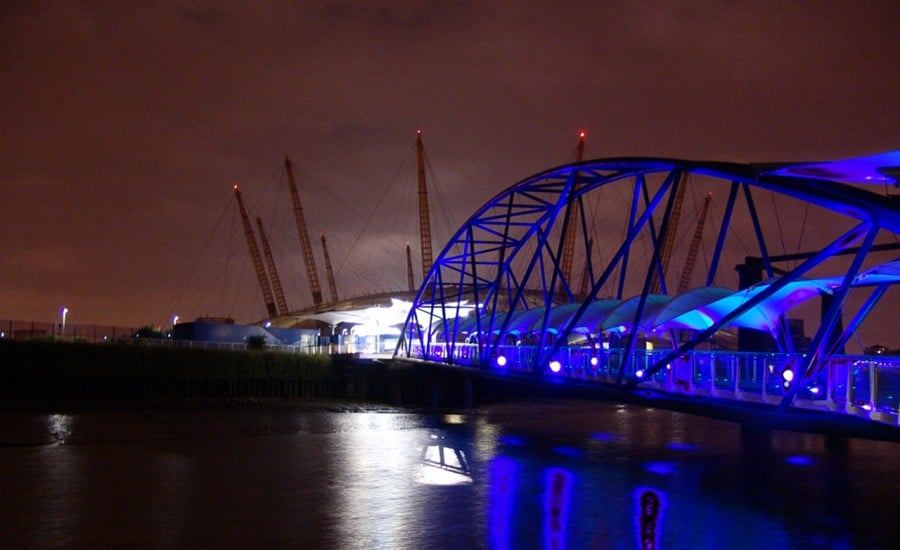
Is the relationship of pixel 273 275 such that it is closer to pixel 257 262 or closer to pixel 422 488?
pixel 257 262

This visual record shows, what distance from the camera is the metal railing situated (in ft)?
69.5

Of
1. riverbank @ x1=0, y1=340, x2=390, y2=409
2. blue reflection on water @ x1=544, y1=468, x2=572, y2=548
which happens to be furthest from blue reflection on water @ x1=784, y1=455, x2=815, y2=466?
riverbank @ x1=0, y1=340, x2=390, y2=409

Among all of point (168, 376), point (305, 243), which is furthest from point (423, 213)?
point (168, 376)

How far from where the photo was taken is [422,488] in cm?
2672

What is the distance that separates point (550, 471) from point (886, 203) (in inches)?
591

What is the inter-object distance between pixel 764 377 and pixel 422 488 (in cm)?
1048

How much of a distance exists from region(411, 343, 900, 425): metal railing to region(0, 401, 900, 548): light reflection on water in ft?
10.2

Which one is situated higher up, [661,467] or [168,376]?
[168,376]

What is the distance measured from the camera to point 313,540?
19.6m

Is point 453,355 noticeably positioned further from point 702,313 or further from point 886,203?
point 886,203

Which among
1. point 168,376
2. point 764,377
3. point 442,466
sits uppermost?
point 764,377

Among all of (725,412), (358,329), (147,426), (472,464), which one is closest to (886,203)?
(725,412)

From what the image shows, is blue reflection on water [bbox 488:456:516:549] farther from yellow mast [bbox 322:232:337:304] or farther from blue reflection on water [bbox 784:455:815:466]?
yellow mast [bbox 322:232:337:304]

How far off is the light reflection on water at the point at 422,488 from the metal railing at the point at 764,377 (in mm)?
3108
